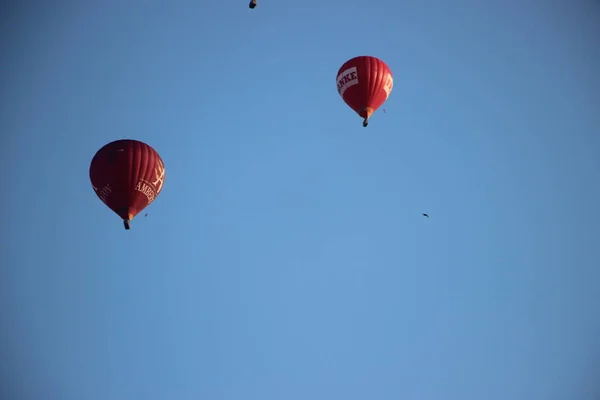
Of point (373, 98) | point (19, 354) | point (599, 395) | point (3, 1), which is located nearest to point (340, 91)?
point (373, 98)

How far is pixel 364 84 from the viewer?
2700 centimetres

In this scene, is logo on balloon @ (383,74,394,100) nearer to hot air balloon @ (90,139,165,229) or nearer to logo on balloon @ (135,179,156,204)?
hot air balloon @ (90,139,165,229)

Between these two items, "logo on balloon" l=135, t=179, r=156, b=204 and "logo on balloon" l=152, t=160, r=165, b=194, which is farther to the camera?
"logo on balloon" l=152, t=160, r=165, b=194

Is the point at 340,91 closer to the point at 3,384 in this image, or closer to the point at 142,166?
the point at 142,166

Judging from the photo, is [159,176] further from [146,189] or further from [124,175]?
[124,175]

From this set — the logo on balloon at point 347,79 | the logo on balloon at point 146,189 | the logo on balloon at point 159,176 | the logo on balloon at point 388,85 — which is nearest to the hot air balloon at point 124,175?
the logo on balloon at point 146,189

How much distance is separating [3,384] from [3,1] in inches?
3865

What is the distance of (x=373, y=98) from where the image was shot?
89.7ft

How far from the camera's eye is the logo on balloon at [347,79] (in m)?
27.2

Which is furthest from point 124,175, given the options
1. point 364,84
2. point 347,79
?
point 364,84

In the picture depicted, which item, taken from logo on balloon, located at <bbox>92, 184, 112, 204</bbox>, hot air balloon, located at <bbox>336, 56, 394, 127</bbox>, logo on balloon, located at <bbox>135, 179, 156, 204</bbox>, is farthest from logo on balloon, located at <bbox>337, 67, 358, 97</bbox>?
logo on balloon, located at <bbox>92, 184, 112, 204</bbox>

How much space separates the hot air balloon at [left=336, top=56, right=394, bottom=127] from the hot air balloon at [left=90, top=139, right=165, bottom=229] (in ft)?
31.0

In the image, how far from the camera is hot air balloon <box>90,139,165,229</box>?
22.5 m

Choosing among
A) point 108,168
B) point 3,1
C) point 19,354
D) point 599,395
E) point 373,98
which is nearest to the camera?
point 108,168
